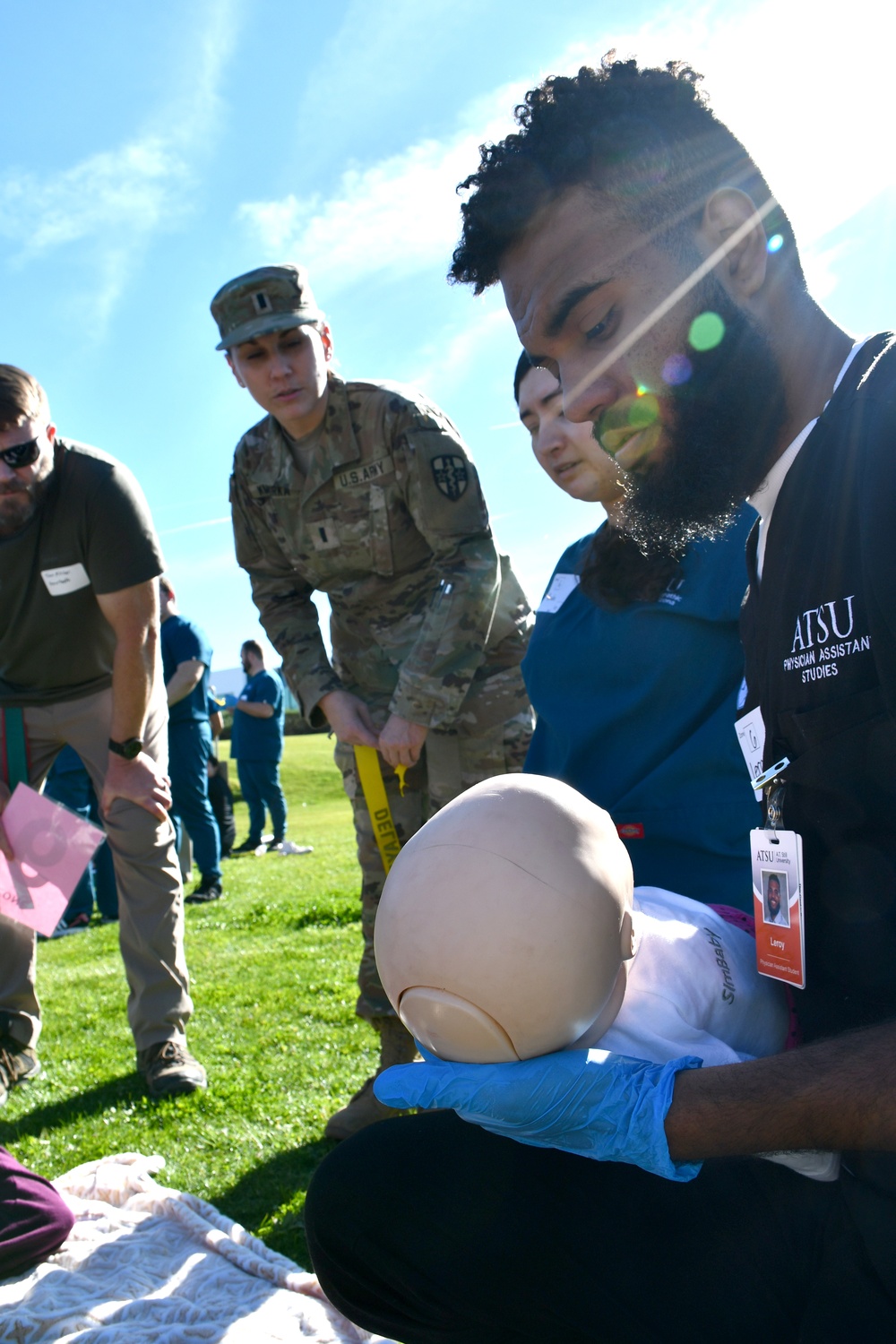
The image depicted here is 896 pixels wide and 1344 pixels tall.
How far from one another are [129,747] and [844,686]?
10.2 ft

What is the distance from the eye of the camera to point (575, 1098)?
133 cm

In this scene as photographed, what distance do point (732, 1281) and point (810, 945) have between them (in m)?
0.48

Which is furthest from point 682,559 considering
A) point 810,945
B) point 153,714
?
point 153,714

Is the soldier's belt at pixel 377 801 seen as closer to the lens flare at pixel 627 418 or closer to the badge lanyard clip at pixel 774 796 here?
the lens flare at pixel 627 418

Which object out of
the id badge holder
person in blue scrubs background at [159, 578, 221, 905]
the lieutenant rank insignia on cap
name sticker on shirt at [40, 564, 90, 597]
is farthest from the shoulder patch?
person in blue scrubs background at [159, 578, 221, 905]

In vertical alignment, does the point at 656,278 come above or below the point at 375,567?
above

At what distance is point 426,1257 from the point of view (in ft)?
5.08

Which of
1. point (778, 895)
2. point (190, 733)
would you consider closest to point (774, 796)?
point (778, 895)

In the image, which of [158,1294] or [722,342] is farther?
[158,1294]

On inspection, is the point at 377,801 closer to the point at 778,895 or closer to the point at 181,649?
the point at 778,895

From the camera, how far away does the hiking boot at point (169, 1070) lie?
3842mm

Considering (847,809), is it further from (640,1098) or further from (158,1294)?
(158,1294)

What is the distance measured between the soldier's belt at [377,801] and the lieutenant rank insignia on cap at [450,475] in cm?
92

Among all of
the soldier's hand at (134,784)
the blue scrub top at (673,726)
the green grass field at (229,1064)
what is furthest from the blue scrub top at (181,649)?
the blue scrub top at (673,726)
